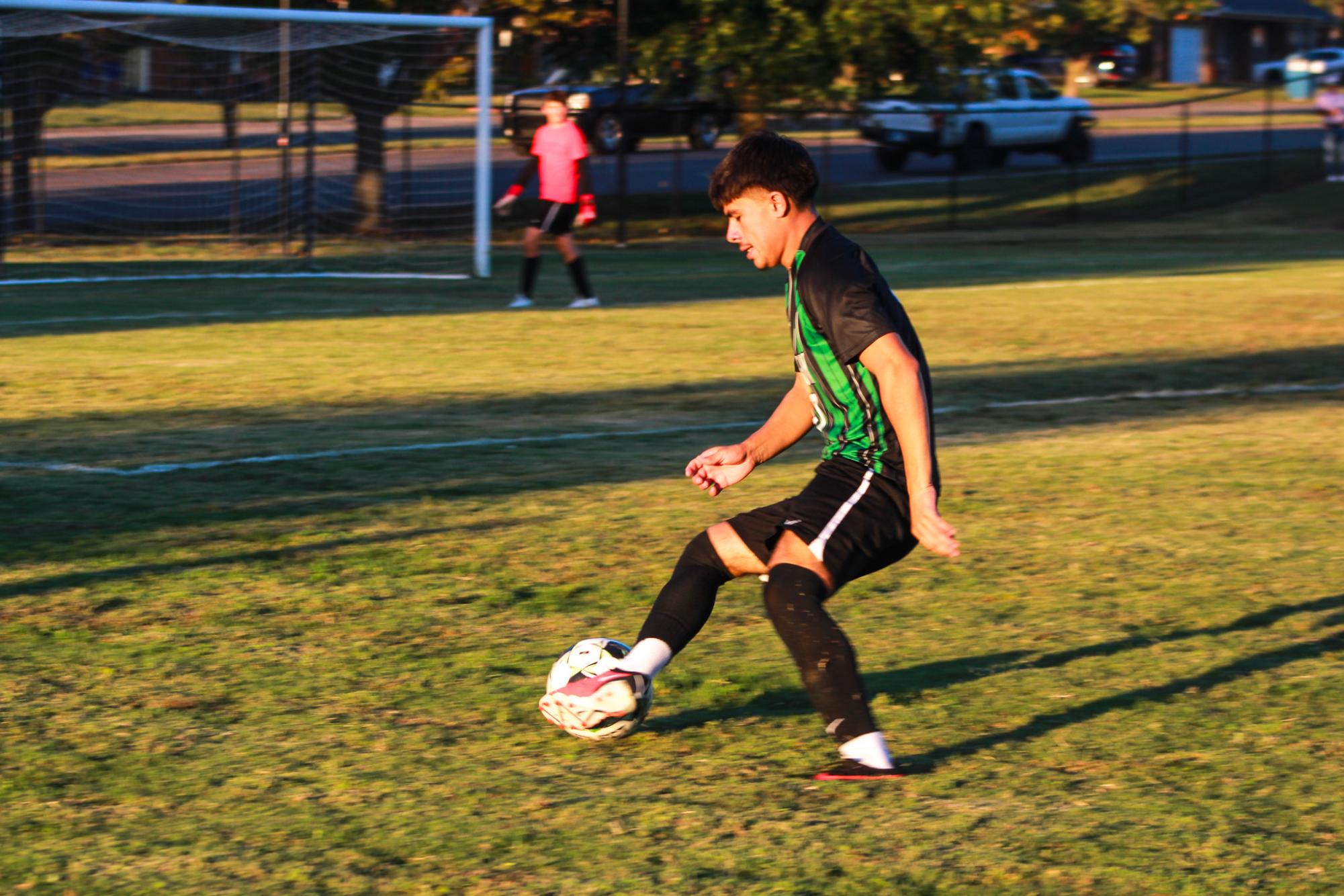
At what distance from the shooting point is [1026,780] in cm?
408

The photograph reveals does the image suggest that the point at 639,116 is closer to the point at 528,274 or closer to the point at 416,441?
the point at 528,274

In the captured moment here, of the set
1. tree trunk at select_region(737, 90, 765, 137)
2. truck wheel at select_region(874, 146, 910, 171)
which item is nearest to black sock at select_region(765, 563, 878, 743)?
tree trunk at select_region(737, 90, 765, 137)

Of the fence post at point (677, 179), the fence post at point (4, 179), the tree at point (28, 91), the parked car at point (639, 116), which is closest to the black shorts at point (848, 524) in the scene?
the fence post at point (4, 179)

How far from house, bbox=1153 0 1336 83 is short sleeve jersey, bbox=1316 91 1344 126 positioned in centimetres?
4610

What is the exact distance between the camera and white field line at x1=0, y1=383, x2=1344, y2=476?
8016 mm

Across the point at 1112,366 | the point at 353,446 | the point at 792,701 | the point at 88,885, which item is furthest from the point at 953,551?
the point at 1112,366

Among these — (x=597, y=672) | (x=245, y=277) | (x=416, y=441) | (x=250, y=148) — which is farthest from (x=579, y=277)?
(x=597, y=672)

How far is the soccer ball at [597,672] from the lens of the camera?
4.26 meters

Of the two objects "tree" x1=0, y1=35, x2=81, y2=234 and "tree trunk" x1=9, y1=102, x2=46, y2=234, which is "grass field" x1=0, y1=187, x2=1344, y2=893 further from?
"tree trunk" x1=9, y1=102, x2=46, y2=234

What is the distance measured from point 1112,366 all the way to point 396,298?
7.28 m

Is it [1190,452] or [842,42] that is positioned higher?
[842,42]

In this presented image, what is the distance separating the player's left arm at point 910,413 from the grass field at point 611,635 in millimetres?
687

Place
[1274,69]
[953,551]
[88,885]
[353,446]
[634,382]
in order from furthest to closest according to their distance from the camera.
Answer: [1274,69], [634,382], [353,446], [953,551], [88,885]

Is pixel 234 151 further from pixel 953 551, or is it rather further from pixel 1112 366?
pixel 953 551
